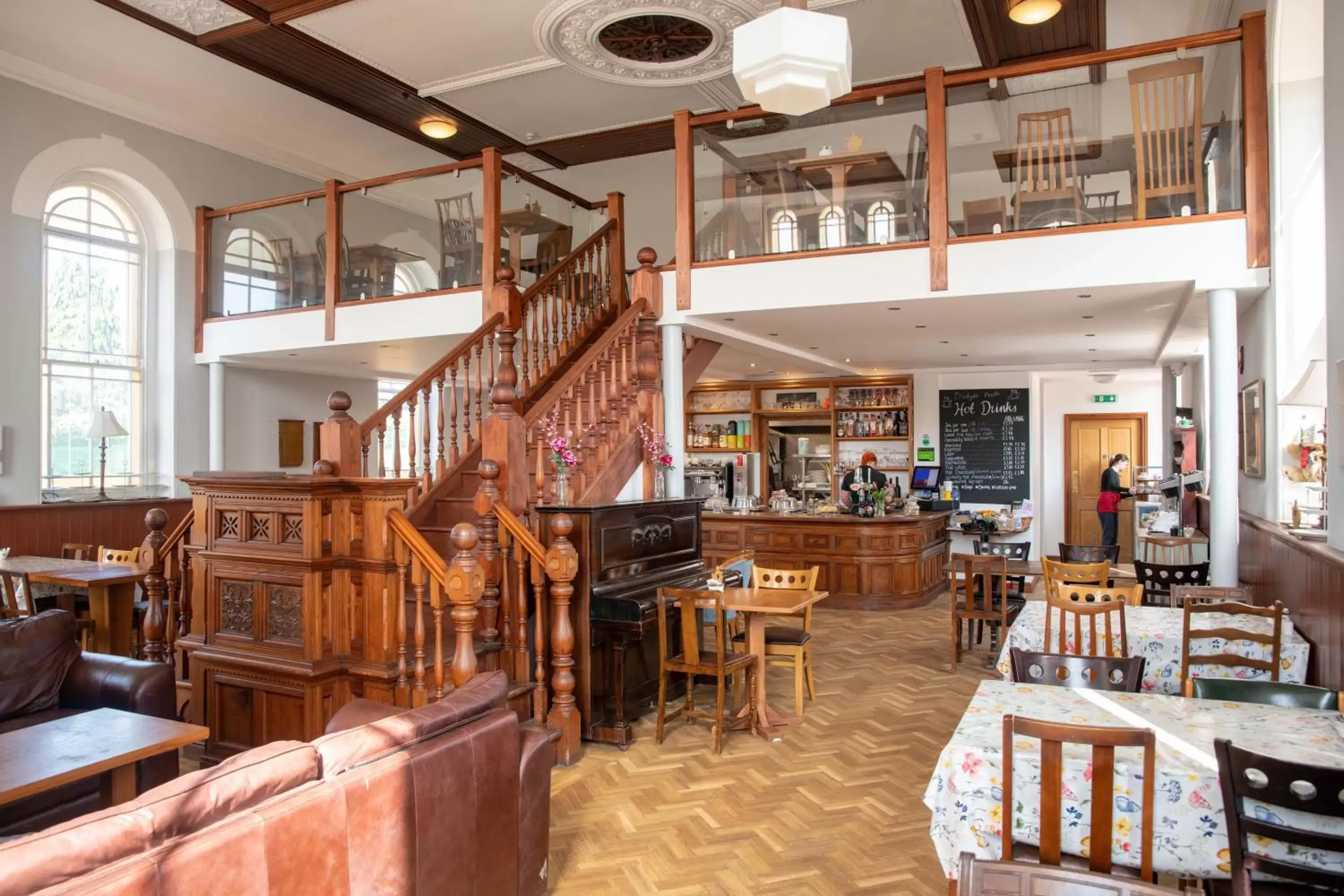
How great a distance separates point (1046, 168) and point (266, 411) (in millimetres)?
9041

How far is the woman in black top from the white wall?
10.3 metres

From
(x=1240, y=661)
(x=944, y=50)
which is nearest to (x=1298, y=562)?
(x=1240, y=661)

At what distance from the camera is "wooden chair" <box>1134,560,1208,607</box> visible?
626cm

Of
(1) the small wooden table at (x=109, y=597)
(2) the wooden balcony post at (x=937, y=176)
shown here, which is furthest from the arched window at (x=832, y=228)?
(1) the small wooden table at (x=109, y=597)

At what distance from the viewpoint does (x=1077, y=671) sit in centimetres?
341

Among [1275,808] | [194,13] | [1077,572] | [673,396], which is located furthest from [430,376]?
[1275,808]

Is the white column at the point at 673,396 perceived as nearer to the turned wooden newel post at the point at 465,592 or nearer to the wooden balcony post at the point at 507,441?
the wooden balcony post at the point at 507,441

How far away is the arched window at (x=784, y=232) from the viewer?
22.8 ft

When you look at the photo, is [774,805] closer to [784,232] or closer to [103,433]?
[784,232]

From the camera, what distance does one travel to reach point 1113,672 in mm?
3357

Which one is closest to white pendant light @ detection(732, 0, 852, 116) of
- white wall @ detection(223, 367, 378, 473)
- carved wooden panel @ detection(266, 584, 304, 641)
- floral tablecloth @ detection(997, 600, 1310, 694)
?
floral tablecloth @ detection(997, 600, 1310, 694)

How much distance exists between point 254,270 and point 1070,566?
334 inches

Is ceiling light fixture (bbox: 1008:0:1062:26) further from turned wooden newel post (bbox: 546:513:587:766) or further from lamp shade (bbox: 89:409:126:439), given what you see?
lamp shade (bbox: 89:409:126:439)

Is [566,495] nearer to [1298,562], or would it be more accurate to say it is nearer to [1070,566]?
[1070,566]
